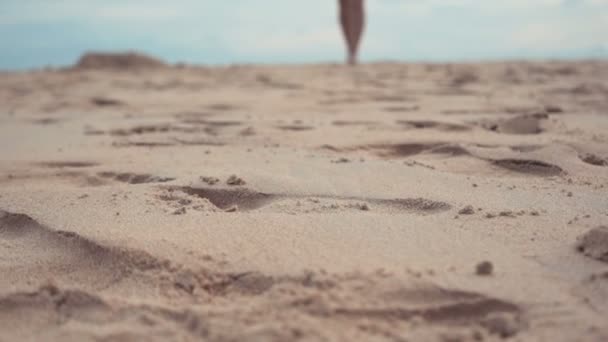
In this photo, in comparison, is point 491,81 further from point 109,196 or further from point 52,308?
point 52,308

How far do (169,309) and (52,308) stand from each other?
0.19 meters

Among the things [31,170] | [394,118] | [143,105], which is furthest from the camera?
[143,105]

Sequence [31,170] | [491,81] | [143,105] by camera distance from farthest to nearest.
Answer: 1. [491,81]
2. [143,105]
3. [31,170]

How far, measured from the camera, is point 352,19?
1188cm

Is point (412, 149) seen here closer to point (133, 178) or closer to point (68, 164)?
point (133, 178)

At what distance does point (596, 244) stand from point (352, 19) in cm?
1139

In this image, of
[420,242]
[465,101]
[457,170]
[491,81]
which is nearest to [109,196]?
[420,242]

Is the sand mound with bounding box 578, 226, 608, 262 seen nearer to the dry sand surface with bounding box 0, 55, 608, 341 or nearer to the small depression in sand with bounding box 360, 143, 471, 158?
the dry sand surface with bounding box 0, 55, 608, 341

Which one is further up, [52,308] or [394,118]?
[394,118]

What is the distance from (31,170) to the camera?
1.76m

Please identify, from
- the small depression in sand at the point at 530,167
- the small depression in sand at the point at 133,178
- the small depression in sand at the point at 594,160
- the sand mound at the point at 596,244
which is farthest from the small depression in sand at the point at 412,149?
the sand mound at the point at 596,244

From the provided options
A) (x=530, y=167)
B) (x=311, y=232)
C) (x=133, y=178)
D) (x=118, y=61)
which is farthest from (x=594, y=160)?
(x=118, y=61)

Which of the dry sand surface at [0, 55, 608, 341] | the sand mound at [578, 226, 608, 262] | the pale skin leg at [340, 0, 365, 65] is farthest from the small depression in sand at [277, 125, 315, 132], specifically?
the pale skin leg at [340, 0, 365, 65]

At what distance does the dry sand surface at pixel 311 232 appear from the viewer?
801 millimetres
